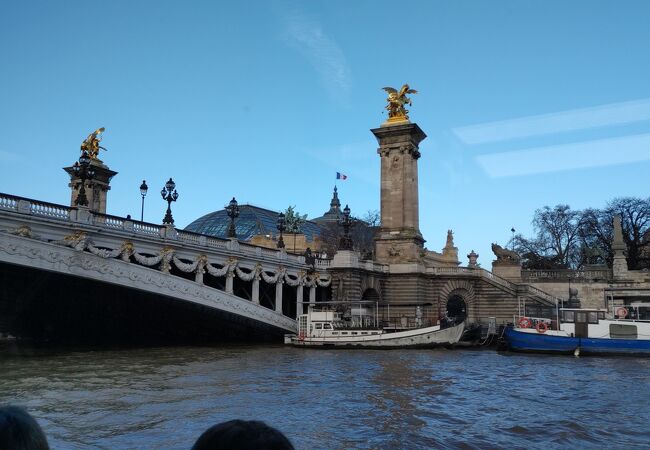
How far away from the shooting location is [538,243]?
253 feet

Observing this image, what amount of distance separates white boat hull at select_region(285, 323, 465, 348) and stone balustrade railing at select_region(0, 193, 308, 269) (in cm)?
653

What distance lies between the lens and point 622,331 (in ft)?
109

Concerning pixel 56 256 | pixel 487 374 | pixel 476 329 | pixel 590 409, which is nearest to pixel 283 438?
pixel 590 409

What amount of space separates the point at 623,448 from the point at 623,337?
2334cm

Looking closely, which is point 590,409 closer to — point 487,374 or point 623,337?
point 487,374

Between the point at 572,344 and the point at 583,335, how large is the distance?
2.76ft

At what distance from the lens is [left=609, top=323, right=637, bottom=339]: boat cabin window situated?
33125mm

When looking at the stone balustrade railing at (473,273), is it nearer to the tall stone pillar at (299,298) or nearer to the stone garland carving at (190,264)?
the stone garland carving at (190,264)

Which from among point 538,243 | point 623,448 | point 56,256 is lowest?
point 623,448

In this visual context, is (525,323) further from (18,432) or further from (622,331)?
(18,432)

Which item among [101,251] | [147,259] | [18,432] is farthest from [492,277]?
[18,432]

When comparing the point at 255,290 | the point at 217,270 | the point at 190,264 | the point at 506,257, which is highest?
the point at 506,257

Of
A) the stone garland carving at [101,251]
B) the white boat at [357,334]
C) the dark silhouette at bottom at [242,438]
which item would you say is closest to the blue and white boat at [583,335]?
the white boat at [357,334]

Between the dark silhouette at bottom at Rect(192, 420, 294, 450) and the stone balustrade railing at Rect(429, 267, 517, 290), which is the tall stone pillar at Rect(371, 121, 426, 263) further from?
the dark silhouette at bottom at Rect(192, 420, 294, 450)
